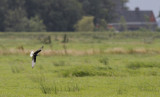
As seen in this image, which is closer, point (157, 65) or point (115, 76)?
point (115, 76)

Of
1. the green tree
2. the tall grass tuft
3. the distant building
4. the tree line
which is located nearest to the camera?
the tall grass tuft

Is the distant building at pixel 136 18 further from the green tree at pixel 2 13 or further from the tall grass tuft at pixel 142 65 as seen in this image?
the tall grass tuft at pixel 142 65

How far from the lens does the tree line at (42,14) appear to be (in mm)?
91938

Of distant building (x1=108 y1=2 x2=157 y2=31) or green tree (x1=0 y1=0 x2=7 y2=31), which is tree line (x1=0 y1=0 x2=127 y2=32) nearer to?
green tree (x1=0 y1=0 x2=7 y2=31)

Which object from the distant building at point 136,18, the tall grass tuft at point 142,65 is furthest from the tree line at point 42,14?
the tall grass tuft at point 142,65

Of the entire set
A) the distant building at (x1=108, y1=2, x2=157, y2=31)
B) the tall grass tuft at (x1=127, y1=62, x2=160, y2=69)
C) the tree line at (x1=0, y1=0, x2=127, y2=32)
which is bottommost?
the distant building at (x1=108, y1=2, x2=157, y2=31)

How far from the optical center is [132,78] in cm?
2208

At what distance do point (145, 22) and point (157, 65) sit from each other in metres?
108

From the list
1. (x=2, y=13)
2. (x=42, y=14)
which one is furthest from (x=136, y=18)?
(x=2, y=13)

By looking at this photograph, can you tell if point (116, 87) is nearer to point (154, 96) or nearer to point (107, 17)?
point (154, 96)

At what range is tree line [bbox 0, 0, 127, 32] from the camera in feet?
302

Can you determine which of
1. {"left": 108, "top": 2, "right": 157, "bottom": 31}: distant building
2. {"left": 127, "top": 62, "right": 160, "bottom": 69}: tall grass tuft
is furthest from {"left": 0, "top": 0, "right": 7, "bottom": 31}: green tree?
{"left": 127, "top": 62, "right": 160, "bottom": 69}: tall grass tuft

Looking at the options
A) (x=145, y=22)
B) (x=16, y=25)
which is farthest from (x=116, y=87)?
(x=145, y=22)

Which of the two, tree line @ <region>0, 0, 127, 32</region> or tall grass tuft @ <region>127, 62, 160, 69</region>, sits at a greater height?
tall grass tuft @ <region>127, 62, 160, 69</region>
